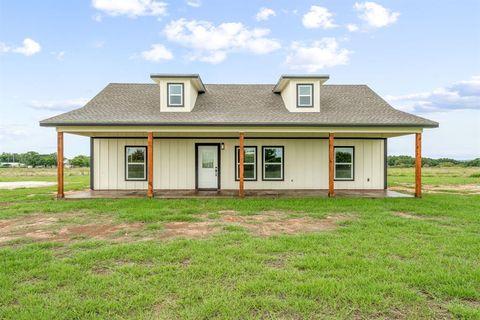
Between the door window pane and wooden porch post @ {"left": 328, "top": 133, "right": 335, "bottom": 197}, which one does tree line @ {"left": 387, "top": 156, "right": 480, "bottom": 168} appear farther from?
the door window pane

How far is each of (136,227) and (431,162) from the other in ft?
176

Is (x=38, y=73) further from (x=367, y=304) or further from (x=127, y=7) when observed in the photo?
(x=367, y=304)

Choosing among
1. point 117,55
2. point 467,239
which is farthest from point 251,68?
point 467,239

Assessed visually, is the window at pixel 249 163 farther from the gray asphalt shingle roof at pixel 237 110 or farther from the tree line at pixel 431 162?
the tree line at pixel 431 162

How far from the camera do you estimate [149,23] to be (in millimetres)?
20234

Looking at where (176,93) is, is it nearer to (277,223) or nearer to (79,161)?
(277,223)

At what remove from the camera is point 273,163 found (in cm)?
1431

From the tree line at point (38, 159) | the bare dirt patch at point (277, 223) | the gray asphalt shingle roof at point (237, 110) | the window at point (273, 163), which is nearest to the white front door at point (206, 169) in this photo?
the gray asphalt shingle roof at point (237, 110)

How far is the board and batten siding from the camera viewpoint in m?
14.1

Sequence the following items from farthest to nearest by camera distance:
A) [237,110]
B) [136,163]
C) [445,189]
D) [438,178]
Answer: [438,178] → [445,189] → [136,163] → [237,110]

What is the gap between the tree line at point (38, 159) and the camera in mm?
62647

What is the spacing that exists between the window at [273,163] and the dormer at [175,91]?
4112mm

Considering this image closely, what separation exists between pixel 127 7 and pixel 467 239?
16.9 metres

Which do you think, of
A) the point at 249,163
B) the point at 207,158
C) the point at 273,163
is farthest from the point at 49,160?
the point at 273,163
